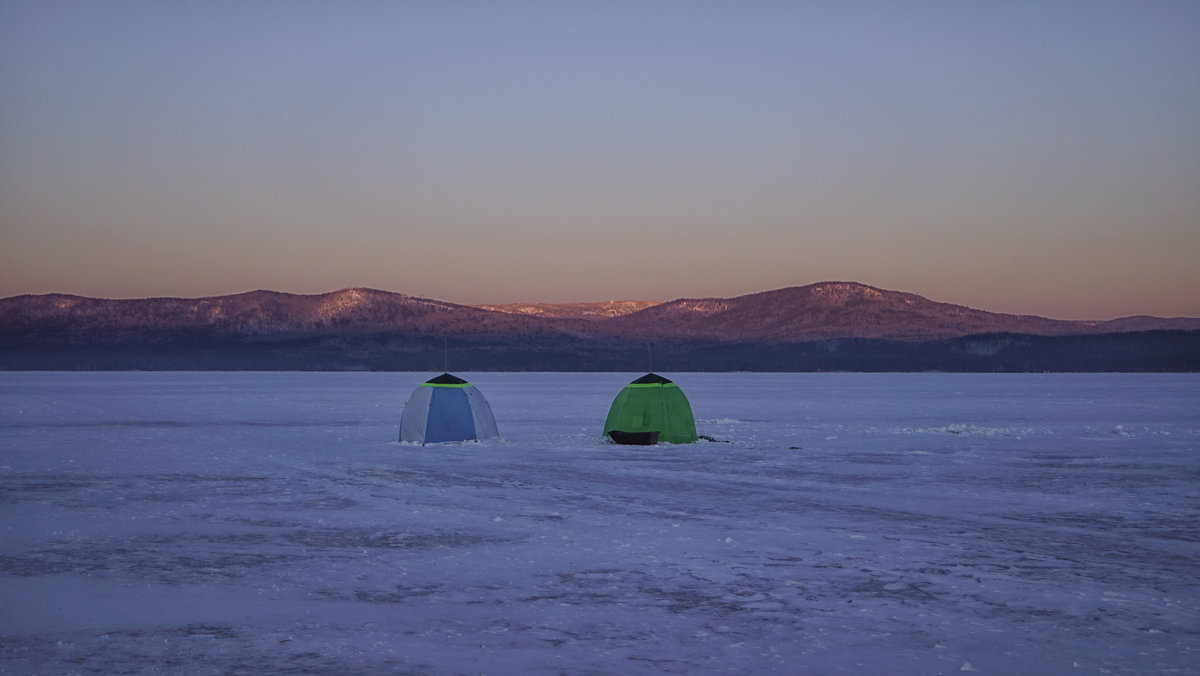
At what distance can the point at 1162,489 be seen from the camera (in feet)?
52.0

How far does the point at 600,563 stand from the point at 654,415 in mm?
14555

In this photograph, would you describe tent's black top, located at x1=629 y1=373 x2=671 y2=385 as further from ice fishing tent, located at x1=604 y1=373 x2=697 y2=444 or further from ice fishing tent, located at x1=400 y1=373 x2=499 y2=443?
ice fishing tent, located at x1=400 y1=373 x2=499 y2=443

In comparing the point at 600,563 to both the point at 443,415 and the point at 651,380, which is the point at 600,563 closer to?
the point at 443,415

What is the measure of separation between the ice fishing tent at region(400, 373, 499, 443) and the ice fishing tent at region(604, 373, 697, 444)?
3.18 metres

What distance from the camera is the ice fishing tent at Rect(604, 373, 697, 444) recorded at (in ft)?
80.4

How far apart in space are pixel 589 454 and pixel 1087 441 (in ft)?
40.1

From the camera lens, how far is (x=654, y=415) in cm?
2456

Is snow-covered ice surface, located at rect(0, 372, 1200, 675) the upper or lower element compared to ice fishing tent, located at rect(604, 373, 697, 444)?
lower

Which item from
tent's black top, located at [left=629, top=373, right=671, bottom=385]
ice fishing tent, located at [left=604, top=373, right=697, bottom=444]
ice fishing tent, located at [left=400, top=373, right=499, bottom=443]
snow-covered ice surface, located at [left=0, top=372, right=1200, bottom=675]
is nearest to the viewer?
snow-covered ice surface, located at [left=0, top=372, right=1200, bottom=675]

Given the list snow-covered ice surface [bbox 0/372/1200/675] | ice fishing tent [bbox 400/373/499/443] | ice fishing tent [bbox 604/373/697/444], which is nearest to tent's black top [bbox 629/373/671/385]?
ice fishing tent [bbox 604/373/697/444]

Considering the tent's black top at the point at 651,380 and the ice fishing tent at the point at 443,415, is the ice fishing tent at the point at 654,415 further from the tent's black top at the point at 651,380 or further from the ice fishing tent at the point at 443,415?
the ice fishing tent at the point at 443,415

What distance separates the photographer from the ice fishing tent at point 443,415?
2425 centimetres

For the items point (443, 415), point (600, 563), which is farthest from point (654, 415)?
point (600, 563)

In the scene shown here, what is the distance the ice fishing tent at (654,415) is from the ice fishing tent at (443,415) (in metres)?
3.18
